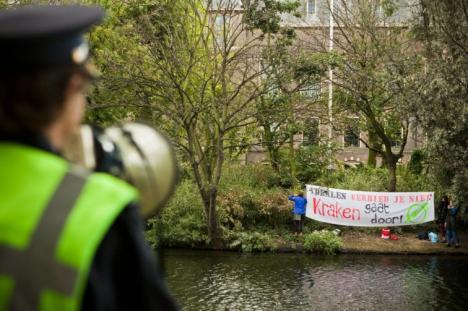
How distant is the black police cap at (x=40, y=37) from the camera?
987 mm

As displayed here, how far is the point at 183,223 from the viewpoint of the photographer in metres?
15.5

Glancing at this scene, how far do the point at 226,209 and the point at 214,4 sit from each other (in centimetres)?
608

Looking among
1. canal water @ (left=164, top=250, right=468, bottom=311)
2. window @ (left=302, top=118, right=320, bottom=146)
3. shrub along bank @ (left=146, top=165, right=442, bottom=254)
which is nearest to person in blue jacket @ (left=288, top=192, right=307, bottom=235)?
shrub along bank @ (left=146, top=165, right=442, bottom=254)

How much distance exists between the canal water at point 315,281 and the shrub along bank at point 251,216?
471 mm

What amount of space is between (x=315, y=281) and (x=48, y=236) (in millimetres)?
11300

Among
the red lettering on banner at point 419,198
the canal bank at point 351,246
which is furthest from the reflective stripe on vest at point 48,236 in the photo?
the red lettering on banner at point 419,198

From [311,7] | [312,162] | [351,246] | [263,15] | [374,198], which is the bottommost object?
[351,246]

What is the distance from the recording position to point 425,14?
1238cm

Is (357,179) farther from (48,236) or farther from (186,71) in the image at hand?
(48,236)

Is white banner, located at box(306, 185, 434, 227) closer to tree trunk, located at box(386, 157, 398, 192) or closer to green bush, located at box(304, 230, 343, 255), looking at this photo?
green bush, located at box(304, 230, 343, 255)

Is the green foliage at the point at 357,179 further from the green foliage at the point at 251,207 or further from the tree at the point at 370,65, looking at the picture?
the green foliage at the point at 251,207

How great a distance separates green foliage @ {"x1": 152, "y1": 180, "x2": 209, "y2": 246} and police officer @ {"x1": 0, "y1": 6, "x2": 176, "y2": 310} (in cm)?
1414

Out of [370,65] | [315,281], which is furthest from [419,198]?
[315,281]

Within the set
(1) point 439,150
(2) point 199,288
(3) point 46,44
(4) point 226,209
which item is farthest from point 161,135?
(4) point 226,209
